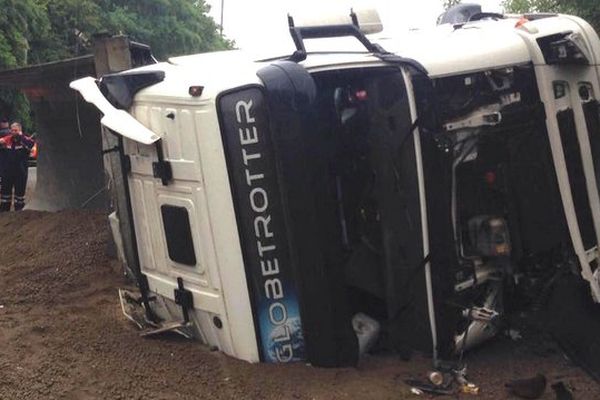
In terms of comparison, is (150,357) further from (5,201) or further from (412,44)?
(5,201)

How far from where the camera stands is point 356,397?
3533 millimetres

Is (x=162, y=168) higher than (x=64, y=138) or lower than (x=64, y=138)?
higher

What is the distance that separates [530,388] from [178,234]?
6.32ft

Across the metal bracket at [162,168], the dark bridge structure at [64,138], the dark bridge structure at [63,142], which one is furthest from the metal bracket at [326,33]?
the dark bridge structure at [63,142]

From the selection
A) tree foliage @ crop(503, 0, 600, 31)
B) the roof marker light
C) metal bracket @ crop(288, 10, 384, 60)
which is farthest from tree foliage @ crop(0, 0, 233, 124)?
the roof marker light

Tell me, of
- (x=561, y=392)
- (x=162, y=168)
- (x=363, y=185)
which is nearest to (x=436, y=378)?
(x=561, y=392)

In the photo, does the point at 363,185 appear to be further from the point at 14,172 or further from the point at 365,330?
the point at 14,172

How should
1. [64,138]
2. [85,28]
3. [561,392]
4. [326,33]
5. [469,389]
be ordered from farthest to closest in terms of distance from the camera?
1. [85,28]
2. [64,138]
3. [326,33]
4. [469,389]
5. [561,392]

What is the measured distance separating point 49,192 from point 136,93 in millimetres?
5198

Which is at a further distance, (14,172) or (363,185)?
(14,172)

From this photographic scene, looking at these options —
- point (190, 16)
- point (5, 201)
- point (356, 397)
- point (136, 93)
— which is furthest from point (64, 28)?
point (356, 397)

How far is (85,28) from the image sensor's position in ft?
74.1

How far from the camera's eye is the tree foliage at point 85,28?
58.3ft

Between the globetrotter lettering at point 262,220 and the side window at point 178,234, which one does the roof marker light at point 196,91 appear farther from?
the side window at point 178,234
